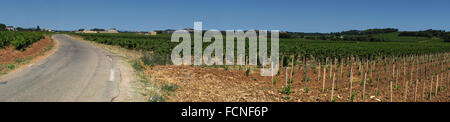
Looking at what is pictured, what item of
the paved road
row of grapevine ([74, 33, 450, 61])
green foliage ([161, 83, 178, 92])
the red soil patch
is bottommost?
the red soil patch

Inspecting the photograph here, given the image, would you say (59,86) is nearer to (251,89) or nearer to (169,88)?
(169,88)

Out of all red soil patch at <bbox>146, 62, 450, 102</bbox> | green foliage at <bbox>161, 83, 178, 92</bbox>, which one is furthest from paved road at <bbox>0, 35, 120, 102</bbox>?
red soil patch at <bbox>146, 62, 450, 102</bbox>

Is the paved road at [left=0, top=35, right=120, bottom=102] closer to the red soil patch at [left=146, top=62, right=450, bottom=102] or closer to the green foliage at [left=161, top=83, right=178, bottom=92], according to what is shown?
the green foliage at [left=161, top=83, right=178, bottom=92]

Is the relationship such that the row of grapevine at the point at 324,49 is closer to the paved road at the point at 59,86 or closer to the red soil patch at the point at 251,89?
the red soil patch at the point at 251,89

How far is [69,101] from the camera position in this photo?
7.00 meters

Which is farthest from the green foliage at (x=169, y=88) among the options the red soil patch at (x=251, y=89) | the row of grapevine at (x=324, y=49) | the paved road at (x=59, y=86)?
the row of grapevine at (x=324, y=49)

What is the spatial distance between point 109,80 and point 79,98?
2.88m

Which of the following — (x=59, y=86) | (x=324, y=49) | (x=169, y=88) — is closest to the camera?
(x=59, y=86)

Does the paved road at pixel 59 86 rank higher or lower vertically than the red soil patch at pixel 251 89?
higher

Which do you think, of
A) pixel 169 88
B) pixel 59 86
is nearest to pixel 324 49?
pixel 169 88

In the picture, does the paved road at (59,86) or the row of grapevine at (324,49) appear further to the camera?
the row of grapevine at (324,49)
